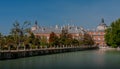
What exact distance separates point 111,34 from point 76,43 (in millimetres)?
12255

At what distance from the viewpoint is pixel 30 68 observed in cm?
2844

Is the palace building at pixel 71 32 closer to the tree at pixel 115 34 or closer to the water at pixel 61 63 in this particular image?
the tree at pixel 115 34

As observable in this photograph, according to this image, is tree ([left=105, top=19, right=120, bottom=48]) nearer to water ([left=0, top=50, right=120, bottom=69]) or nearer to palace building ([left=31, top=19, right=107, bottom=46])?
palace building ([left=31, top=19, right=107, bottom=46])

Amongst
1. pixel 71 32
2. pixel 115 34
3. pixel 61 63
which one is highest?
pixel 71 32

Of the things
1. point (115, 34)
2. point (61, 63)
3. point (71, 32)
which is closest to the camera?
point (61, 63)

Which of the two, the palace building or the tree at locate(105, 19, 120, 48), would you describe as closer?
the tree at locate(105, 19, 120, 48)

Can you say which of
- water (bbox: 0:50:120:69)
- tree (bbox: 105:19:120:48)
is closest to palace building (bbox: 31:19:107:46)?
tree (bbox: 105:19:120:48)

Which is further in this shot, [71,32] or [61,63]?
[71,32]

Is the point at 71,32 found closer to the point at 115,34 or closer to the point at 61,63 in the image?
the point at 115,34

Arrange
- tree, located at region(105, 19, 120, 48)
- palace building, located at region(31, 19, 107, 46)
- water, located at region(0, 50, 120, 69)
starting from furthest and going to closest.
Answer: palace building, located at region(31, 19, 107, 46), tree, located at region(105, 19, 120, 48), water, located at region(0, 50, 120, 69)

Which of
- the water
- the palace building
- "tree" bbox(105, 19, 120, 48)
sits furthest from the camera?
the palace building

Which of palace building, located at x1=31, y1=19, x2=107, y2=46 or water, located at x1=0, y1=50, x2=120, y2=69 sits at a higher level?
palace building, located at x1=31, y1=19, x2=107, y2=46

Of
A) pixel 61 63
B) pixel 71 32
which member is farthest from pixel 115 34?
pixel 61 63

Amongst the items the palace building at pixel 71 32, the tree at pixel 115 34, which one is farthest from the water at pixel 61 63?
the palace building at pixel 71 32
